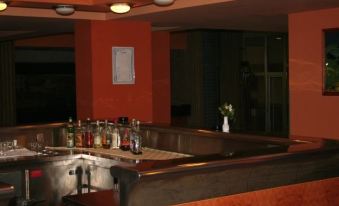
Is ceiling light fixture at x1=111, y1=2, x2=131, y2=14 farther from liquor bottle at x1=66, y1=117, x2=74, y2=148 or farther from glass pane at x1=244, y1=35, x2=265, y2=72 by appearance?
glass pane at x1=244, y1=35, x2=265, y2=72

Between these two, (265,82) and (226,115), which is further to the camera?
(265,82)

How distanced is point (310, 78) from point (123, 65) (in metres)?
2.37

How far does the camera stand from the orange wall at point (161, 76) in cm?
984

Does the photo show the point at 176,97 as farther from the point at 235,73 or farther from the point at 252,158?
the point at 252,158

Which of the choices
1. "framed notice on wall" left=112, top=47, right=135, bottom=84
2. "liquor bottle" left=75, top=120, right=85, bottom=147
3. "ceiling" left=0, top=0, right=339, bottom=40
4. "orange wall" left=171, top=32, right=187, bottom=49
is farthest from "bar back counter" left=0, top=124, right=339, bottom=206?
"orange wall" left=171, top=32, right=187, bottom=49

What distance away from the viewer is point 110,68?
7.14 meters

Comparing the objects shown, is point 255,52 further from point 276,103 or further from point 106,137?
point 106,137

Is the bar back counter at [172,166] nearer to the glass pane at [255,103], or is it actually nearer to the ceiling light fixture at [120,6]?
the ceiling light fixture at [120,6]

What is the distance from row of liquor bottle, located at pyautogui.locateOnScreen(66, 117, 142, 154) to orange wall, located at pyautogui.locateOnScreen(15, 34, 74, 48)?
20.7 ft

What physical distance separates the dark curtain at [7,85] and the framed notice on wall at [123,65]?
5.53m

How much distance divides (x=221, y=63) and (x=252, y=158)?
983cm

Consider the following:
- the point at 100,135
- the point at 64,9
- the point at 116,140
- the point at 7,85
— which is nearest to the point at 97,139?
the point at 100,135

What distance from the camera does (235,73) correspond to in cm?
1238

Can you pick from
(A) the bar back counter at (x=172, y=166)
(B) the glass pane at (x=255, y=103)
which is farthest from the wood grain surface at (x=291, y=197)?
(B) the glass pane at (x=255, y=103)
